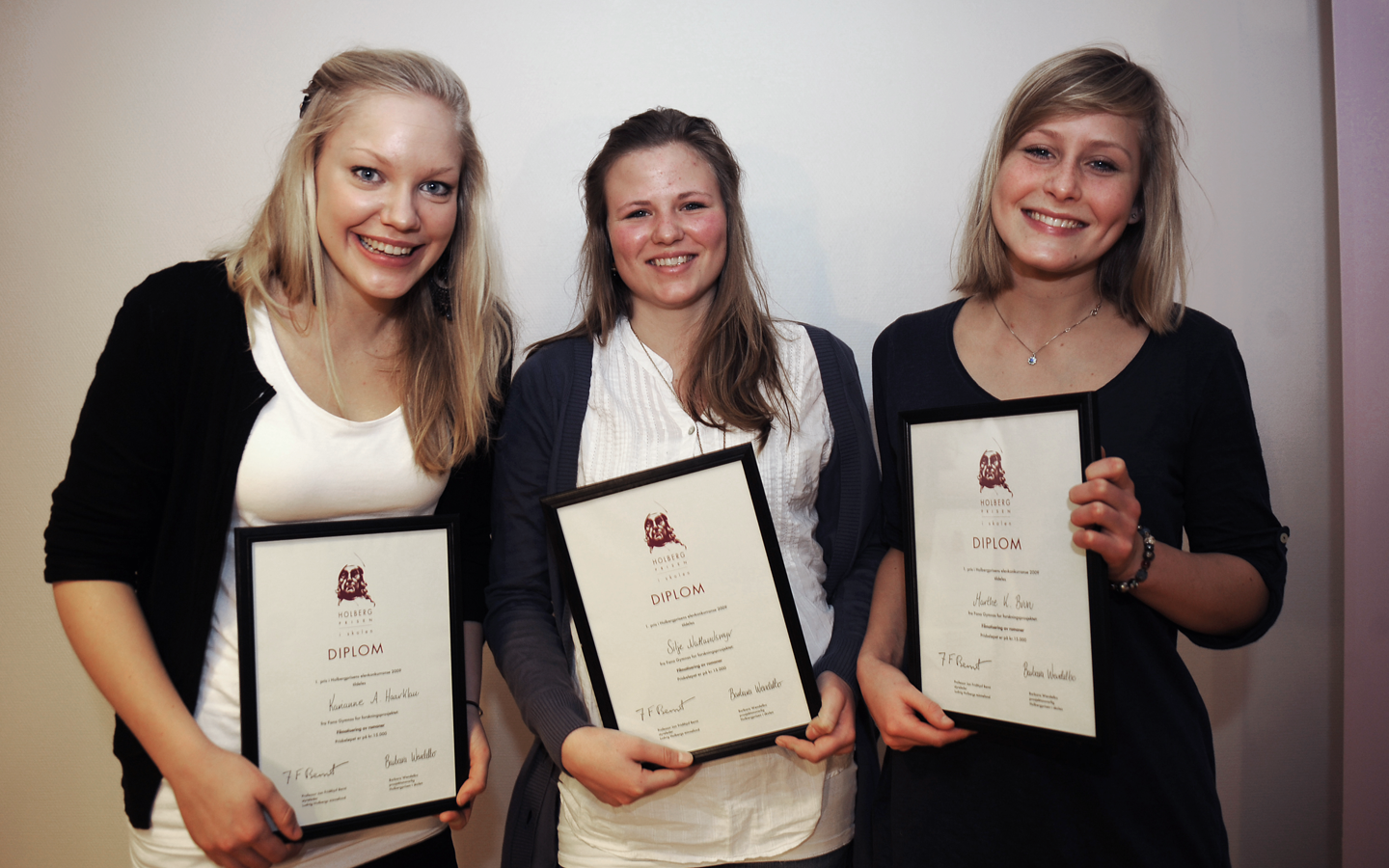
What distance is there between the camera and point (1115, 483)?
114 centimetres

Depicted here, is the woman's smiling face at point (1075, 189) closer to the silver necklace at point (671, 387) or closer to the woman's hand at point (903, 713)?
the silver necklace at point (671, 387)

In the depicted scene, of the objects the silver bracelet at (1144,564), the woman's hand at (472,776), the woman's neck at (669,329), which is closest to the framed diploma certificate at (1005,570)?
the silver bracelet at (1144,564)

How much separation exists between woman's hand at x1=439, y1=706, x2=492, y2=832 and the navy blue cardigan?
3.6 inches

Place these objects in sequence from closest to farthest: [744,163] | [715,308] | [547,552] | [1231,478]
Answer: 1. [1231,478]
2. [547,552]
3. [715,308]
4. [744,163]

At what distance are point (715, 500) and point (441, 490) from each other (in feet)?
1.86

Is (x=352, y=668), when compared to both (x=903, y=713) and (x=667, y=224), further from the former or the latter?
(x=667, y=224)

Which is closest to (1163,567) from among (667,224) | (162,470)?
(667,224)

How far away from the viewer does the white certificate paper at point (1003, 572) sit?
1.15 m

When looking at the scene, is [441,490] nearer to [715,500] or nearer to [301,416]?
[301,416]

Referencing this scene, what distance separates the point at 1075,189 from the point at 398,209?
3.97ft

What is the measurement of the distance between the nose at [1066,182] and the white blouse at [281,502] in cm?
130

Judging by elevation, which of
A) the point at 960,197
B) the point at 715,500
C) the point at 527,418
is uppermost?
the point at 960,197

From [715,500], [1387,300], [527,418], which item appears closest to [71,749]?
[527,418]

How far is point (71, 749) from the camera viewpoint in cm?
210
